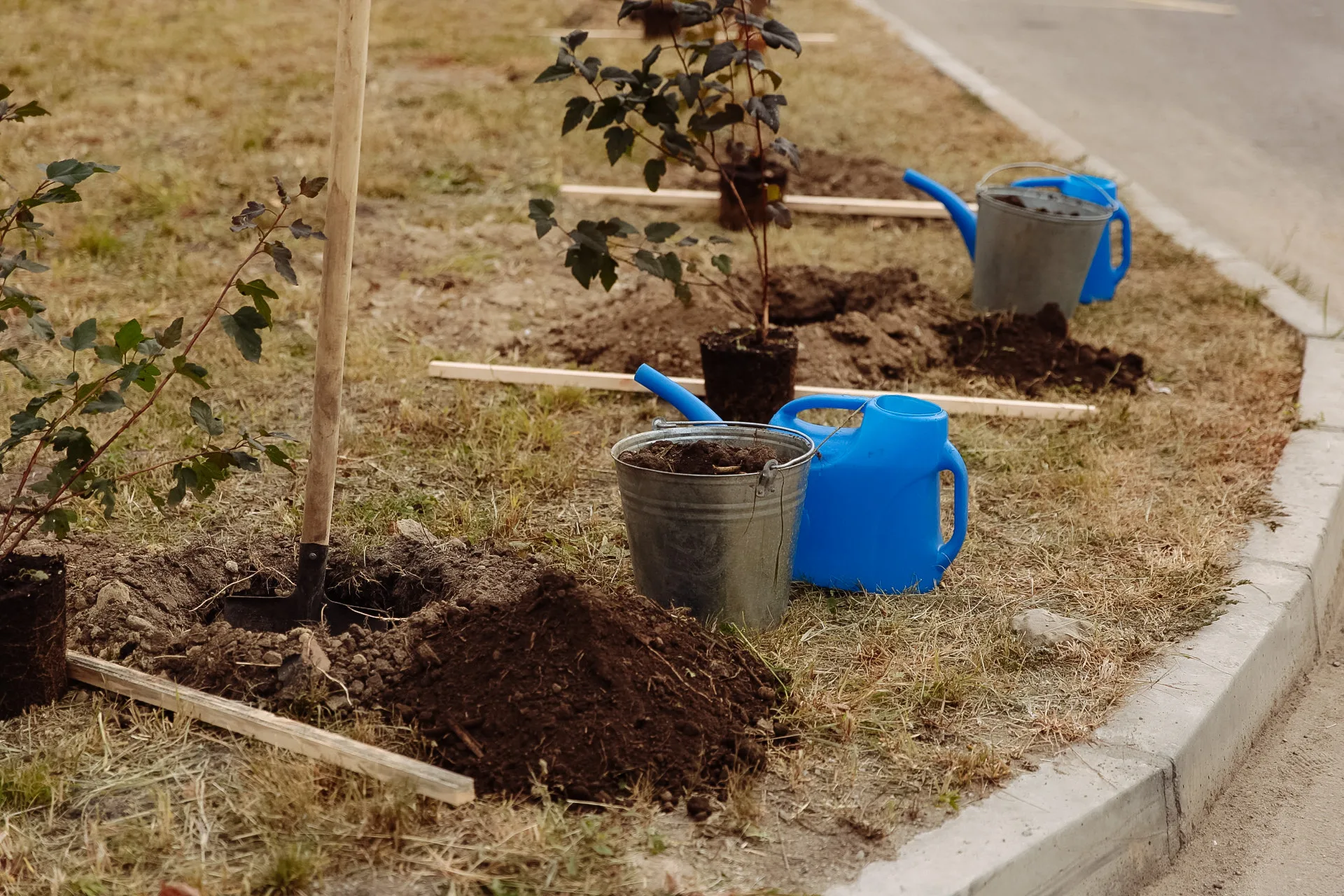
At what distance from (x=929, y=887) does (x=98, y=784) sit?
1.43 metres

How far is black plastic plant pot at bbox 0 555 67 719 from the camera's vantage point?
236cm

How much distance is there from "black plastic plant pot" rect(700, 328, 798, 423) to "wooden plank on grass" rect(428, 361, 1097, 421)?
0.25 meters

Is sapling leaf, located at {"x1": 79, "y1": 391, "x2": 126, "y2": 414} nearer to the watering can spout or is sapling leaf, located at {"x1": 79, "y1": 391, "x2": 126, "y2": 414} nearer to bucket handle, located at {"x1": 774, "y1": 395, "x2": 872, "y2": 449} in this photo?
bucket handle, located at {"x1": 774, "y1": 395, "x2": 872, "y2": 449}

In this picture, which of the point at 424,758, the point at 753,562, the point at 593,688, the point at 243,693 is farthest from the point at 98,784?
the point at 753,562

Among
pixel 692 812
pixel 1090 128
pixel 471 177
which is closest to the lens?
pixel 692 812

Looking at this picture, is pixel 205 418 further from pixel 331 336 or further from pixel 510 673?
pixel 510 673

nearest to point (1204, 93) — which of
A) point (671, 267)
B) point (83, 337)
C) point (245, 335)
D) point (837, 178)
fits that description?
point (837, 178)

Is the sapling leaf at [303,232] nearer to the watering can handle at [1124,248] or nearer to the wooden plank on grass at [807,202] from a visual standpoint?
the watering can handle at [1124,248]

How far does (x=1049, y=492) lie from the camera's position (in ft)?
11.9

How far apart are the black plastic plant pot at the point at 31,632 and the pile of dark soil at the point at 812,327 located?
2.37 meters

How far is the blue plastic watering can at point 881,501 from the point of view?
2.92 metres

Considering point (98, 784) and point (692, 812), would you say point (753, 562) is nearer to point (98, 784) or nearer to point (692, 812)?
point (692, 812)

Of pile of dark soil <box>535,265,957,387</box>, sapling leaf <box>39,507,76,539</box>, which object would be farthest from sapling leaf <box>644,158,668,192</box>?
sapling leaf <box>39,507,76,539</box>

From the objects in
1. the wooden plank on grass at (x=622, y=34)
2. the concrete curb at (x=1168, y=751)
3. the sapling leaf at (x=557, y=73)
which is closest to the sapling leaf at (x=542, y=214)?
the sapling leaf at (x=557, y=73)
